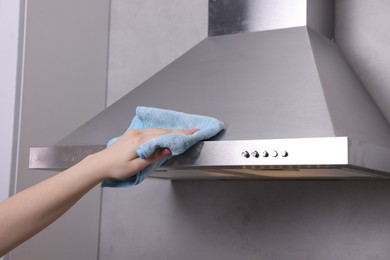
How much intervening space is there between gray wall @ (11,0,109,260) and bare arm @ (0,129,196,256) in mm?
644

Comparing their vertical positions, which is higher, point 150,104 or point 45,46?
point 45,46

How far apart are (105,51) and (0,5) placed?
0.38 m

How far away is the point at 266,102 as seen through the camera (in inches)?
48.3

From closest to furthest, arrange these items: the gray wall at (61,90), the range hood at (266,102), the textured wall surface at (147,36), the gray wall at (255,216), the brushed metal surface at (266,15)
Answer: the range hood at (266,102), the brushed metal surface at (266,15), the gray wall at (255,216), the gray wall at (61,90), the textured wall surface at (147,36)

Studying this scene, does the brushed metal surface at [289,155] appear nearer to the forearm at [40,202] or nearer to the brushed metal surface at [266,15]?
the forearm at [40,202]

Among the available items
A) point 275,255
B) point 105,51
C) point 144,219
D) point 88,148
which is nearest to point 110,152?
point 88,148

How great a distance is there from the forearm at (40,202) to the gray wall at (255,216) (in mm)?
739

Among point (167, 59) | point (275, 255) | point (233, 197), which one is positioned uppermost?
point (167, 59)

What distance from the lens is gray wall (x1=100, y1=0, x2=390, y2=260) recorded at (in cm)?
158

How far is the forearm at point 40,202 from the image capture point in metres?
1.00

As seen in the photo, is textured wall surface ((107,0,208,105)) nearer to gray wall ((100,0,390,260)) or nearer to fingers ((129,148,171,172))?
Result: gray wall ((100,0,390,260))

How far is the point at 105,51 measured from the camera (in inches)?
78.6

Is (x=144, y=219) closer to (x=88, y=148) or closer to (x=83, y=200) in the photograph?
(x=83, y=200)

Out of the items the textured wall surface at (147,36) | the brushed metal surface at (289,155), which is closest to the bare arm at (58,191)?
the brushed metal surface at (289,155)
